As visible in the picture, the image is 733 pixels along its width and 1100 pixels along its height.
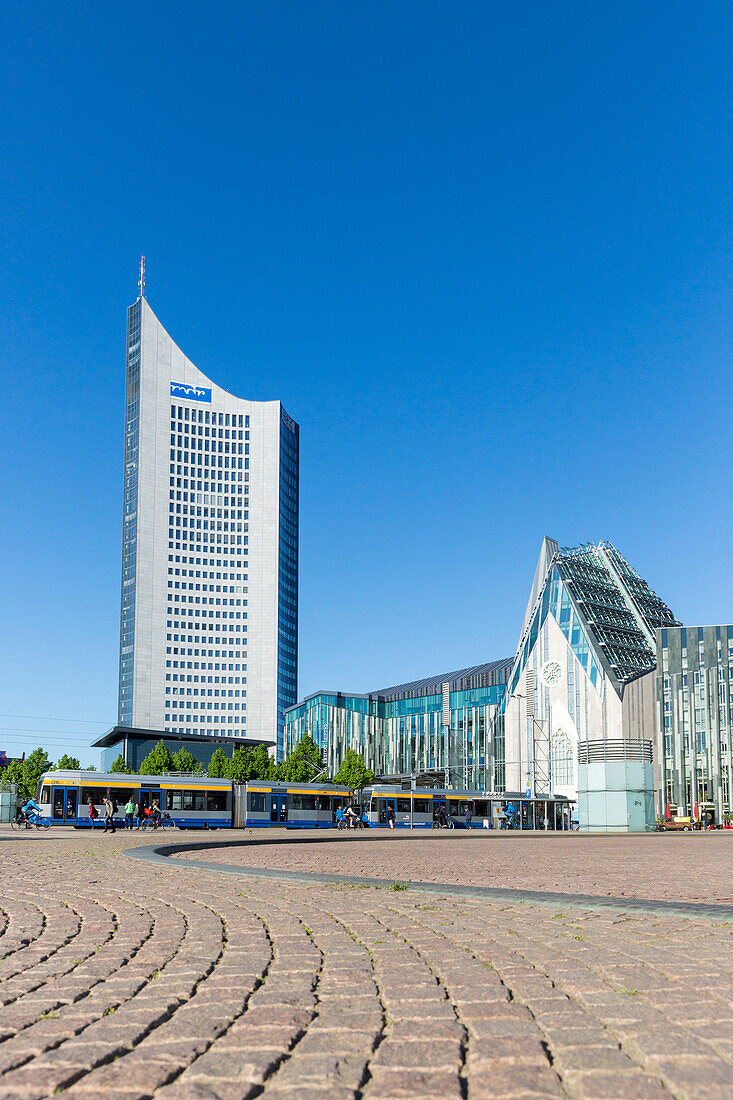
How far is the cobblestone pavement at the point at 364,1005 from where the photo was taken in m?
3.94

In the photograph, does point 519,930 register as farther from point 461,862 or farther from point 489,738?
point 489,738

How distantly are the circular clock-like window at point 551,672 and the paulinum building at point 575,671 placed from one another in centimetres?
11

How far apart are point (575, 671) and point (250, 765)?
3907cm

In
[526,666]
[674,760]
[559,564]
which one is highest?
[559,564]

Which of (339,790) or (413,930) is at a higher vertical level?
(413,930)

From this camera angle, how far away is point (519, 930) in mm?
8477

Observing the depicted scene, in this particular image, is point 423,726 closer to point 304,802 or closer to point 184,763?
point 184,763

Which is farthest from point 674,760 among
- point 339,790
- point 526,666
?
point 339,790

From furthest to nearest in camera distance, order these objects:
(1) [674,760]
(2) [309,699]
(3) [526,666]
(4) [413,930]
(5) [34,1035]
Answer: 1. (2) [309,699]
2. (3) [526,666]
3. (1) [674,760]
4. (4) [413,930]
5. (5) [34,1035]

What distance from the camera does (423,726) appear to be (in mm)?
131250

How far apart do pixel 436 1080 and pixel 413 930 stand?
4669 mm

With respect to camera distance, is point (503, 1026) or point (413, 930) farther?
point (413, 930)

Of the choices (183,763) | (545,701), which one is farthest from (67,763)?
(545,701)

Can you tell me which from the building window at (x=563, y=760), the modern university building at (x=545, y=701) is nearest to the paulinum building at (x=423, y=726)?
the modern university building at (x=545, y=701)
